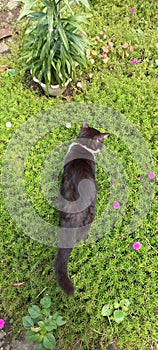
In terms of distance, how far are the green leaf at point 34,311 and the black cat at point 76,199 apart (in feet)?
0.92

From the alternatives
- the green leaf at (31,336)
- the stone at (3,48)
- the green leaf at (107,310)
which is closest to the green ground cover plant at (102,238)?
the green leaf at (107,310)

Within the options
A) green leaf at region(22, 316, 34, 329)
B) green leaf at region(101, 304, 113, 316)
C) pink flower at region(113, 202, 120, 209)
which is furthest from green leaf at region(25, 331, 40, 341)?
pink flower at region(113, 202, 120, 209)

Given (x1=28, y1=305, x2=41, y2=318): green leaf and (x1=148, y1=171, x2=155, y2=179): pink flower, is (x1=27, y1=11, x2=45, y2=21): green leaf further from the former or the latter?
(x1=28, y1=305, x2=41, y2=318): green leaf

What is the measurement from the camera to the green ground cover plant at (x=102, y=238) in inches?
108

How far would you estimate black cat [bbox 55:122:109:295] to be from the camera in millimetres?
2520

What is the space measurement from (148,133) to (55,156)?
106 cm

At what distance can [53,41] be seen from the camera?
3.09 meters

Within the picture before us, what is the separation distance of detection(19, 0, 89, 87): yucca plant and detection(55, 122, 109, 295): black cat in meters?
0.77

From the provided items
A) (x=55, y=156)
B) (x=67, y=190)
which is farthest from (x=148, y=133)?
(x=67, y=190)

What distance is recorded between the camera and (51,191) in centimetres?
324

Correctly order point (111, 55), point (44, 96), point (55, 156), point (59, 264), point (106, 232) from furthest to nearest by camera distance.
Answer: point (111, 55), point (44, 96), point (55, 156), point (106, 232), point (59, 264)

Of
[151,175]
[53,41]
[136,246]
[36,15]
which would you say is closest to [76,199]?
[136,246]

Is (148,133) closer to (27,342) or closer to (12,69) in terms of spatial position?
(12,69)

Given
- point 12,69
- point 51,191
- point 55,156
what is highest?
point 12,69
